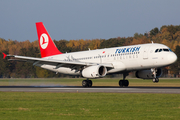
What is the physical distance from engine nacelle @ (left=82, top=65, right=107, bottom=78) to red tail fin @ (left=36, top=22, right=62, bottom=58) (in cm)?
1158

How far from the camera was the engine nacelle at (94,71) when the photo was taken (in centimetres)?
3656

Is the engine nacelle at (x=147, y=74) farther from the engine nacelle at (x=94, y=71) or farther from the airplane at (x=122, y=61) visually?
the engine nacelle at (x=94, y=71)

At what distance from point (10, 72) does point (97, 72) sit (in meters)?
91.3

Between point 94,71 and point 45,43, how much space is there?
48.9ft

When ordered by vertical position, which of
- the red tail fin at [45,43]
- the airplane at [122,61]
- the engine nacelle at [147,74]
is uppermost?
the red tail fin at [45,43]

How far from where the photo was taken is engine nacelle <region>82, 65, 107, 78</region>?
36.6 metres

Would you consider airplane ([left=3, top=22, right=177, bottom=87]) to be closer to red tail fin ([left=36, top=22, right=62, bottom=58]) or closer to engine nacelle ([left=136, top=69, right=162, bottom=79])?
engine nacelle ([left=136, top=69, right=162, bottom=79])

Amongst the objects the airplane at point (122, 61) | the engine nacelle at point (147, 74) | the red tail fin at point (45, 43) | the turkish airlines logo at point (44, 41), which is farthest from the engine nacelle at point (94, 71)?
the turkish airlines logo at point (44, 41)

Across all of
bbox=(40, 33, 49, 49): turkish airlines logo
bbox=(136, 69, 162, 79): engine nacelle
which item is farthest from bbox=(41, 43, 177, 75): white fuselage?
bbox=(40, 33, 49, 49): turkish airlines logo

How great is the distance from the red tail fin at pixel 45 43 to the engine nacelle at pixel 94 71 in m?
11.6

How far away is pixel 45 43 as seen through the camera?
48844 mm
